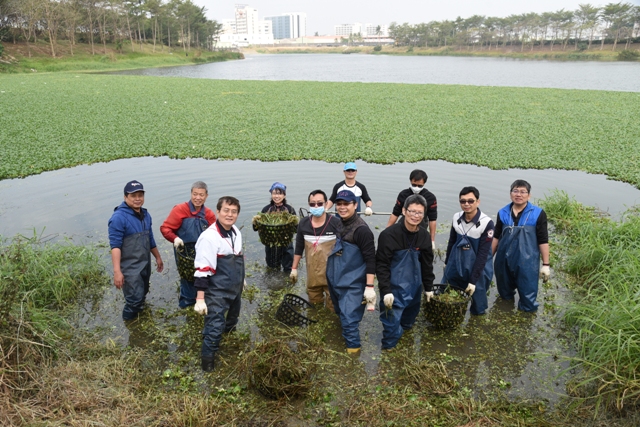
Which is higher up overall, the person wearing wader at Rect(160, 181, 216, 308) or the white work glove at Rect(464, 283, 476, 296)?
the person wearing wader at Rect(160, 181, 216, 308)

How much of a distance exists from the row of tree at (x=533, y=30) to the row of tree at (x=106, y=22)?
6291 centimetres

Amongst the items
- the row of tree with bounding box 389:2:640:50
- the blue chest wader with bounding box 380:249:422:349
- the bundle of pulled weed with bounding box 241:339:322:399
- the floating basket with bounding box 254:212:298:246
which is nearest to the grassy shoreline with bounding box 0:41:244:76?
the floating basket with bounding box 254:212:298:246

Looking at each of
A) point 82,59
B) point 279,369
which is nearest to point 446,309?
point 279,369

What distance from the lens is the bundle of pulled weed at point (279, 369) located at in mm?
4449

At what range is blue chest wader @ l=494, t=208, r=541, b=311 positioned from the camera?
5910 millimetres

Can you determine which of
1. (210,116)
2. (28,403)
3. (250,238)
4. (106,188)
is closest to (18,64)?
(210,116)

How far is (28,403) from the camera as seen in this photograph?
4.11 metres

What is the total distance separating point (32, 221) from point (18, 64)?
170ft

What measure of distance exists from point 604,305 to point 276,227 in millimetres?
4160

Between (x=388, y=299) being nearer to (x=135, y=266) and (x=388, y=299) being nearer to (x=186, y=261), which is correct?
(x=186, y=261)

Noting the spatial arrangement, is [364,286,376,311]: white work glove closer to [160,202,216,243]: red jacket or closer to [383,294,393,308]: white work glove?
[383,294,393,308]: white work glove

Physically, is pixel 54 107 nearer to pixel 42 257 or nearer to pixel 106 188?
pixel 106 188

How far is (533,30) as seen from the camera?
365ft

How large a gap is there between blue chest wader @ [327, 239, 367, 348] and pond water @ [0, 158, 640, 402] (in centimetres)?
33
